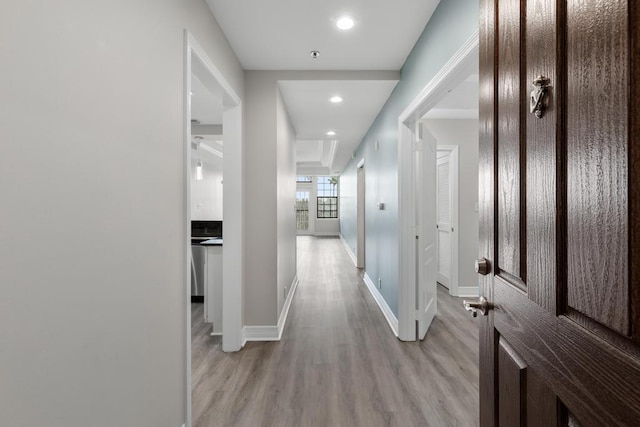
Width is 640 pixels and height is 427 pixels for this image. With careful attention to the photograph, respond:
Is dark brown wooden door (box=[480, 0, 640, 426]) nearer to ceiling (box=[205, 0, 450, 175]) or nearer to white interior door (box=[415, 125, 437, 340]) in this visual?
ceiling (box=[205, 0, 450, 175])

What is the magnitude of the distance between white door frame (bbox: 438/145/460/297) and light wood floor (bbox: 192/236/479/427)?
839 millimetres

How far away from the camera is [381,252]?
384 centimetres

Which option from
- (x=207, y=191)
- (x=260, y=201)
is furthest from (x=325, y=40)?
(x=207, y=191)

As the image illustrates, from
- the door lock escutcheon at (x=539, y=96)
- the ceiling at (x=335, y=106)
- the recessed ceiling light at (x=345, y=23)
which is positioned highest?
the recessed ceiling light at (x=345, y=23)

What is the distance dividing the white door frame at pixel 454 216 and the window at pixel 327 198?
8431 millimetres

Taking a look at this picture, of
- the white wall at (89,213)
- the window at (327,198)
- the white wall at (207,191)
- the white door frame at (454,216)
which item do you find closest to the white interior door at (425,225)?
the white door frame at (454,216)

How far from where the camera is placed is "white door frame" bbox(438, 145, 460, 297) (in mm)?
4281

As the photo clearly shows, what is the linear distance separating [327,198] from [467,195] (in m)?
8.61

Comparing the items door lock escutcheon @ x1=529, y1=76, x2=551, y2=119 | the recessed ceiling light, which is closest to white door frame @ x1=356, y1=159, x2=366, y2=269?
the recessed ceiling light

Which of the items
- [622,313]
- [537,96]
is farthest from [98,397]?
[537,96]

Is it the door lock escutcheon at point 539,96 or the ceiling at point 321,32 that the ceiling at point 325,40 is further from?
the door lock escutcheon at point 539,96

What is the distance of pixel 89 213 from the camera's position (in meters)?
0.92

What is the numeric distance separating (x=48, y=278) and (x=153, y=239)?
1.58 ft

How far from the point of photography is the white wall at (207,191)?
5.89 metres
